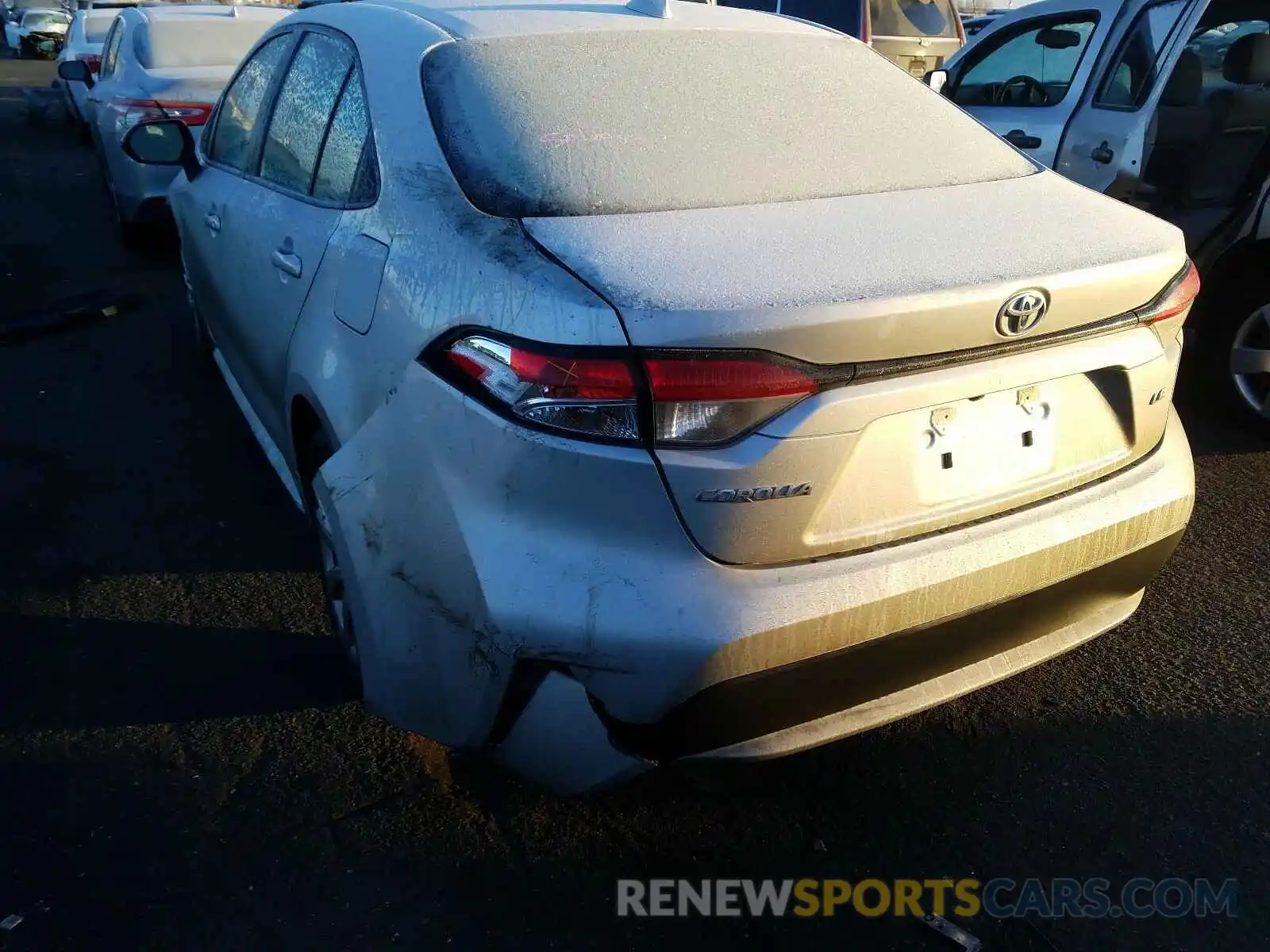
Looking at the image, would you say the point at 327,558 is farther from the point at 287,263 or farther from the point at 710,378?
the point at 710,378

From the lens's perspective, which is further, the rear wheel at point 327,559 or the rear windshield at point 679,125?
the rear wheel at point 327,559

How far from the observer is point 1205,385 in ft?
15.0

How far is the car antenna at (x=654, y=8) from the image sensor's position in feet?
9.32

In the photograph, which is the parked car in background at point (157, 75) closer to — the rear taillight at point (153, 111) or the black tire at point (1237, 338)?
the rear taillight at point (153, 111)

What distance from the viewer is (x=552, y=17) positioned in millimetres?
2754

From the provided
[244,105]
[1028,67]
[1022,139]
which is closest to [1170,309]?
[244,105]

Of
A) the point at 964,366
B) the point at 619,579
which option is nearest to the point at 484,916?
the point at 619,579

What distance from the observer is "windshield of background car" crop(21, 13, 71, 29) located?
1101 inches

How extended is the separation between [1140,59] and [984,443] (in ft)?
11.8

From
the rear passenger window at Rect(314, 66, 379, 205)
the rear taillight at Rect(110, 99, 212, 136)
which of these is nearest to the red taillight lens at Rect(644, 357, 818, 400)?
the rear passenger window at Rect(314, 66, 379, 205)

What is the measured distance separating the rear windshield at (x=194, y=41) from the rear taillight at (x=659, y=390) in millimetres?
6738

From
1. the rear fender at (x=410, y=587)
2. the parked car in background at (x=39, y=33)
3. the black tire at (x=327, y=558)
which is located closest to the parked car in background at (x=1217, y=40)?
the black tire at (x=327, y=558)

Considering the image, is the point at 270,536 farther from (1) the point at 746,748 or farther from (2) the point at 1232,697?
(2) the point at 1232,697

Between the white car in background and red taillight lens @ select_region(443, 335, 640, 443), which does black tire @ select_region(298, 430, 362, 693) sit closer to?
red taillight lens @ select_region(443, 335, 640, 443)
